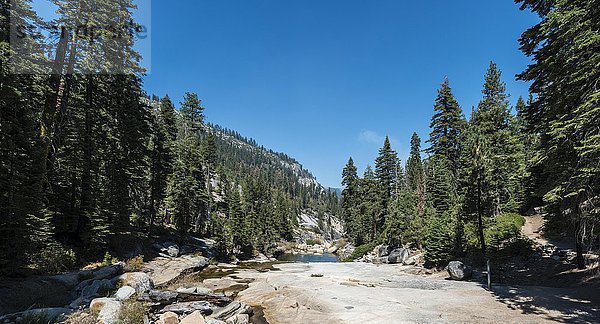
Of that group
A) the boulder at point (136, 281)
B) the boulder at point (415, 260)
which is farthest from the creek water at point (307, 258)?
the boulder at point (136, 281)

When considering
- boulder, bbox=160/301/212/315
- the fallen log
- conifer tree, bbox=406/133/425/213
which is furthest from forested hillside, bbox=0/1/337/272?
conifer tree, bbox=406/133/425/213

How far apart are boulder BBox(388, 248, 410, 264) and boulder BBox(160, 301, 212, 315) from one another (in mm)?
27501

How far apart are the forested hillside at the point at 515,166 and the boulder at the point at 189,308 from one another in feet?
47.8

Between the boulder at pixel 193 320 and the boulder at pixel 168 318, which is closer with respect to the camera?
the boulder at pixel 193 320

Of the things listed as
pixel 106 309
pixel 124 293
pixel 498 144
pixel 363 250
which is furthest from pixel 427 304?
pixel 363 250

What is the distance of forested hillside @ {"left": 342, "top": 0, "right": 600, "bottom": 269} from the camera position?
11008 mm

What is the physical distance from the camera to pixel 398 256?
3522cm

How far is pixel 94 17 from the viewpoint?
19.8 metres

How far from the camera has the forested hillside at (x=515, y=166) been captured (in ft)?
36.1

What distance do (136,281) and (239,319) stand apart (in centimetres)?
678

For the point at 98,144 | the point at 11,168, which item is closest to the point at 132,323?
the point at 11,168

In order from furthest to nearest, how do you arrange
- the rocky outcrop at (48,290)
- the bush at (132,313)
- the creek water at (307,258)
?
the creek water at (307,258) < the rocky outcrop at (48,290) < the bush at (132,313)

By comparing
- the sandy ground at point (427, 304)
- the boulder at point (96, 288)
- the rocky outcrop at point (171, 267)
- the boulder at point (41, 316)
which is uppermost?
the boulder at point (41, 316)

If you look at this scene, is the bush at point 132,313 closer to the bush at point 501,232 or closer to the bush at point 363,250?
the bush at point 501,232
